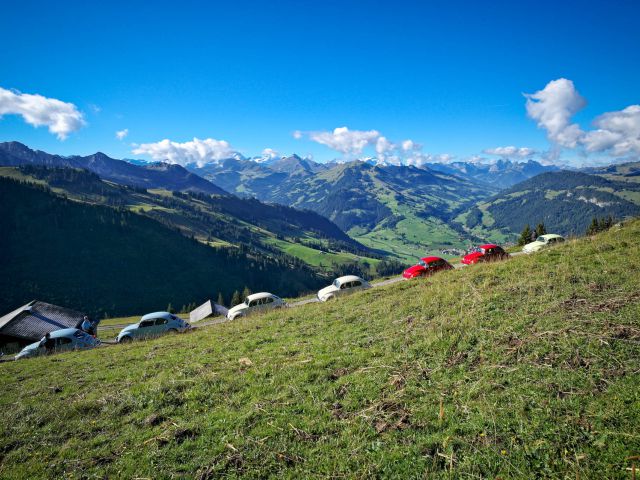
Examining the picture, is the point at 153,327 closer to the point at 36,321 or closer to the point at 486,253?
the point at 36,321

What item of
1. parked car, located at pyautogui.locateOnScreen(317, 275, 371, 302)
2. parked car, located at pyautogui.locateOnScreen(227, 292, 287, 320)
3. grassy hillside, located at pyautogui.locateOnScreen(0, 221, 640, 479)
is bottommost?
parked car, located at pyautogui.locateOnScreen(227, 292, 287, 320)

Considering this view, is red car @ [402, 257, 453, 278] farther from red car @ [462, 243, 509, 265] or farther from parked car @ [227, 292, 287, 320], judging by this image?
parked car @ [227, 292, 287, 320]

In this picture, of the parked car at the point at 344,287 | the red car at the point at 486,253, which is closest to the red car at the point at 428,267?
the red car at the point at 486,253

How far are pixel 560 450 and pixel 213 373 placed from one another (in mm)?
9496

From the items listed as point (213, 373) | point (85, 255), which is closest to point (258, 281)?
point (85, 255)

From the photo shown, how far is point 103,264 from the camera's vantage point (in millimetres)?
157625

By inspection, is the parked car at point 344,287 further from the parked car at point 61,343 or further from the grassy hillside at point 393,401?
the parked car at point 61,343

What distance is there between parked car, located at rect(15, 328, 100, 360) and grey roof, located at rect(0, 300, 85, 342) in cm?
2381

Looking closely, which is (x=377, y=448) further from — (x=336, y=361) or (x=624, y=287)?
(x=624, y=287)

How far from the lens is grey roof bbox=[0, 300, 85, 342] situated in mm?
41406

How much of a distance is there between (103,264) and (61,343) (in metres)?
163

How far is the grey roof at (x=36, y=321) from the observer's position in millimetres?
41406

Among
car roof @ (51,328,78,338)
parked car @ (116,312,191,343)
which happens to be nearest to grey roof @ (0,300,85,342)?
car roof @ (51,328,78,338)

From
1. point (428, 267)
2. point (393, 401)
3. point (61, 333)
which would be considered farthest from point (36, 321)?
Answer: point (393, 401)
